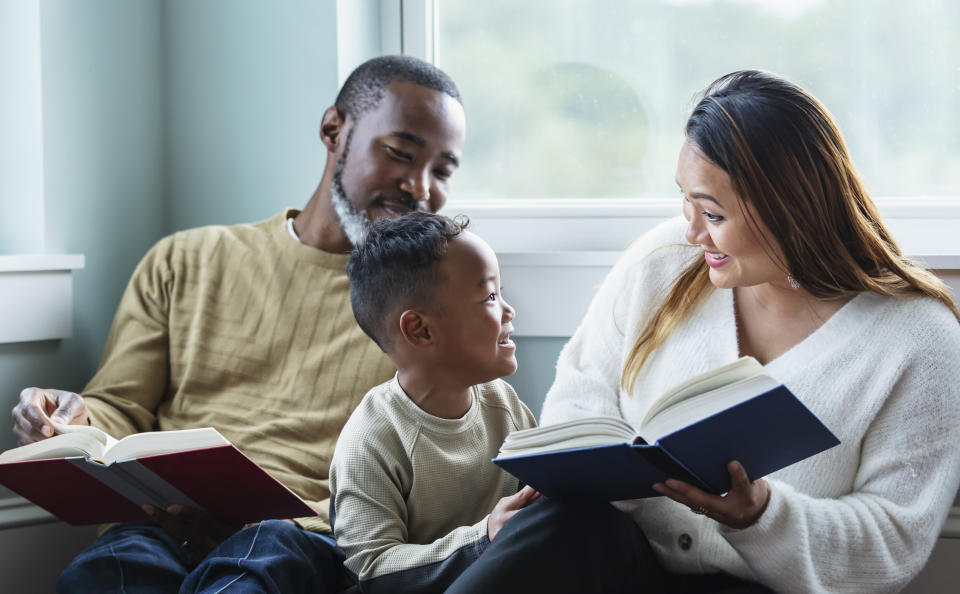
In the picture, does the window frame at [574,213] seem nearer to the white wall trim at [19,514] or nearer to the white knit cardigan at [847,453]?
the white knit cardigan at [847,453]

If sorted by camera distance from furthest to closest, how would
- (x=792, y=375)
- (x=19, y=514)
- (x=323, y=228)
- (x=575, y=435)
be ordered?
(x=323, y=228)
(x=19, y=514)
(x=792, y=375)
(x=575, y=435)

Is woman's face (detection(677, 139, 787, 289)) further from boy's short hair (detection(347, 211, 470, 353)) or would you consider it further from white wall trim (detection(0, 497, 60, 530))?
white wall trim (detection(0, 497, 60, 530))

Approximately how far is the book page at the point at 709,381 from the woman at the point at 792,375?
6.4 inches

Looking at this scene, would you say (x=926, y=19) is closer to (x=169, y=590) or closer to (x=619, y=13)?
(x=619, y=13)

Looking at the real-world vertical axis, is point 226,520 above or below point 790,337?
below

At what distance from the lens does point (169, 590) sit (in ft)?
4.61

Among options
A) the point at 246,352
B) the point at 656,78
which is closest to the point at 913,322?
the point at 656,78

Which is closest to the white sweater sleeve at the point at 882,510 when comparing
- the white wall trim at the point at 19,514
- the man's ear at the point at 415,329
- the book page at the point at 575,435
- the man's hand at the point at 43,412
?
the book page at the point at 575,435

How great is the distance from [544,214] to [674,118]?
34 cm

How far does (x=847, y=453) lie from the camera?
129cm

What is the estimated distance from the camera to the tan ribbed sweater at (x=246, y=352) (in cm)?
167

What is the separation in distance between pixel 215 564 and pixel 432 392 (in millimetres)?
377

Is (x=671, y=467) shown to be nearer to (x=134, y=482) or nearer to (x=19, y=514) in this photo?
(x=134, y=482)

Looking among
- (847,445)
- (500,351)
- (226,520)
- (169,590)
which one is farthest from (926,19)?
(169,590)
